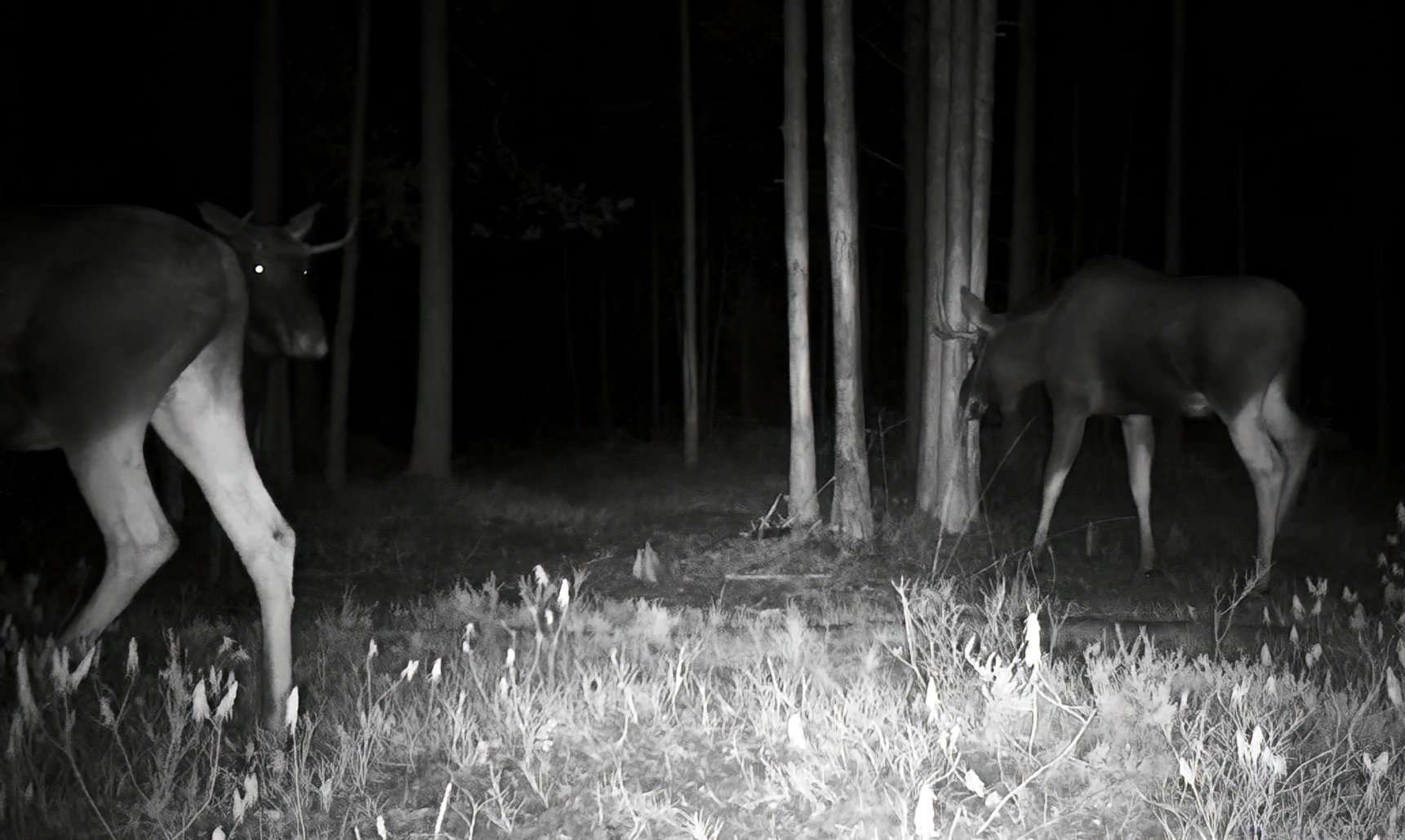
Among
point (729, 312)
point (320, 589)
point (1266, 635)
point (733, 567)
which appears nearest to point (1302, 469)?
point (1266, 635)

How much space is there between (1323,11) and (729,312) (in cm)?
1629

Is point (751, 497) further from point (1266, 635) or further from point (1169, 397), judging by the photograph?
point (1266, 635)

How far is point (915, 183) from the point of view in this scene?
49.5 ft

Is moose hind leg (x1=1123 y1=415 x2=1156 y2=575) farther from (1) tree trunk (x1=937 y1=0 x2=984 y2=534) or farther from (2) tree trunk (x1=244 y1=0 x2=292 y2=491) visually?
(2) tree trunk (x1=244 y1=0 x2=292 y2=491)

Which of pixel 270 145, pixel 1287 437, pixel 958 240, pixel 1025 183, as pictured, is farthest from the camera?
pixel 1025 183

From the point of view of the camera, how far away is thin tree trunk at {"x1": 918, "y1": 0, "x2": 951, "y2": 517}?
10141 millimetres

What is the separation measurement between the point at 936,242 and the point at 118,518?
26.5 ft

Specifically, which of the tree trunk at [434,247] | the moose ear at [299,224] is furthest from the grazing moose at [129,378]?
the tree trunk at [434,247]

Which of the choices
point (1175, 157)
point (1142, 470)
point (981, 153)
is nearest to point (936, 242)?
point (981, 153)

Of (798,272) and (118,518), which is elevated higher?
(798,272)

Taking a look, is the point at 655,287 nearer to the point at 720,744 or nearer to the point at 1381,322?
the point at 1381,322

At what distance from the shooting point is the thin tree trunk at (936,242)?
10.1 meters

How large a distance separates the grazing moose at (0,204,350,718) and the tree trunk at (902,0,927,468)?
10.6 m

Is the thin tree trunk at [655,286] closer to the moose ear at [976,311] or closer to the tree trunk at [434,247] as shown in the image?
the tree trunk at [434,247]
